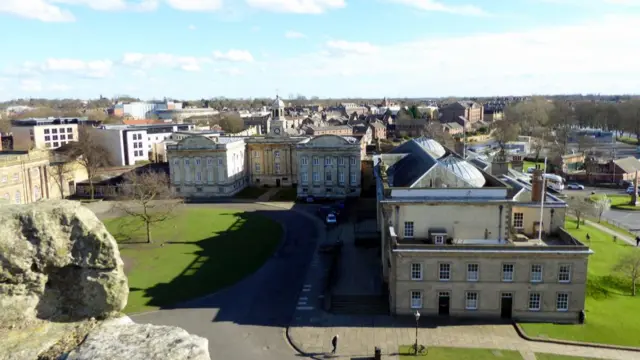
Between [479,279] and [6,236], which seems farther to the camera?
[479,279]

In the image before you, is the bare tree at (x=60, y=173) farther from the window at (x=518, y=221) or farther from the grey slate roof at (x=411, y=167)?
the window at (x=518, y=221)

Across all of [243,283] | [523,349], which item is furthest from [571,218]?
[243,283]

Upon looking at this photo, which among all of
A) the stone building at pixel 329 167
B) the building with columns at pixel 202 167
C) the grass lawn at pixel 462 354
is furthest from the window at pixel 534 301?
the building with columns at pixel 202 167

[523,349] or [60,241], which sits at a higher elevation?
[60,241]

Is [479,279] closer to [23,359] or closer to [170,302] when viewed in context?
[170,302]

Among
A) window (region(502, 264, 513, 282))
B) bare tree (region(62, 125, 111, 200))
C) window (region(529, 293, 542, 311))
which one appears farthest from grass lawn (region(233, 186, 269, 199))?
window (region(529, 293, 542, 311))

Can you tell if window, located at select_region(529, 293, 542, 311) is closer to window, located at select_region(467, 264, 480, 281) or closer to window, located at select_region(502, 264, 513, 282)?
window, located at select_region(502, 264, 513, 282)

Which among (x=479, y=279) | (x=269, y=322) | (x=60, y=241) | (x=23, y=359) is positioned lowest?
(x=269, y=322)
